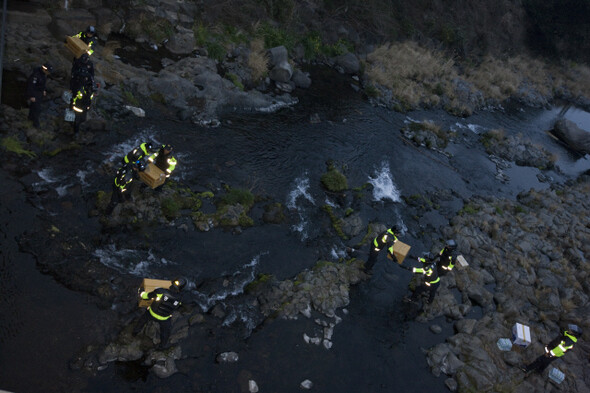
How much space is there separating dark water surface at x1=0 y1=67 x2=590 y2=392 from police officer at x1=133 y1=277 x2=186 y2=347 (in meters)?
0.90

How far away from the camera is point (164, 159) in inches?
496

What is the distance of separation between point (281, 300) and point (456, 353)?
5839 millimetres

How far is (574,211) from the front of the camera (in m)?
22.9

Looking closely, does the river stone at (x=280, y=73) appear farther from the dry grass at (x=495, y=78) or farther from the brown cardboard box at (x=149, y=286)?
the dry grass at (x=495, y=78)

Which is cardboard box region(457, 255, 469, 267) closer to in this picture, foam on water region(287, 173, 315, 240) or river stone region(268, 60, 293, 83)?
foam on water region(287, 173, 315, 240)

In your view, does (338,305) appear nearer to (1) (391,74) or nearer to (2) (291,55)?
(2) (291,55)

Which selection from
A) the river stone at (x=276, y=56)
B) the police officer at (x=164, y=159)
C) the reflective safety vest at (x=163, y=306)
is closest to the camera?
the reflective safety vest at (x=163, y=306)

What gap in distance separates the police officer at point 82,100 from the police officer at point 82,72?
11 centimetres

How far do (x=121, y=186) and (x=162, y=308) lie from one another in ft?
14.9

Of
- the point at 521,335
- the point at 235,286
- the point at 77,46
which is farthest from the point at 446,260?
the point at 77,46

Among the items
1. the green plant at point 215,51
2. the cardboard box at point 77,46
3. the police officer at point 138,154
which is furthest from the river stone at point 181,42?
the police officer at point 138,154

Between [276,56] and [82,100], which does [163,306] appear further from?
[276,56]

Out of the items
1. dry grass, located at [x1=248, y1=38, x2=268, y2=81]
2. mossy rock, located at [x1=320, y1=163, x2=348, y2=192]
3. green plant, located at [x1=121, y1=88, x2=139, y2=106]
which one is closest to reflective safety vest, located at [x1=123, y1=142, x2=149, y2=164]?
green plant, located at [x1=121, y1=88, x2=139, y2=106]

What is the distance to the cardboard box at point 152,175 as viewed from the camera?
12.3m
